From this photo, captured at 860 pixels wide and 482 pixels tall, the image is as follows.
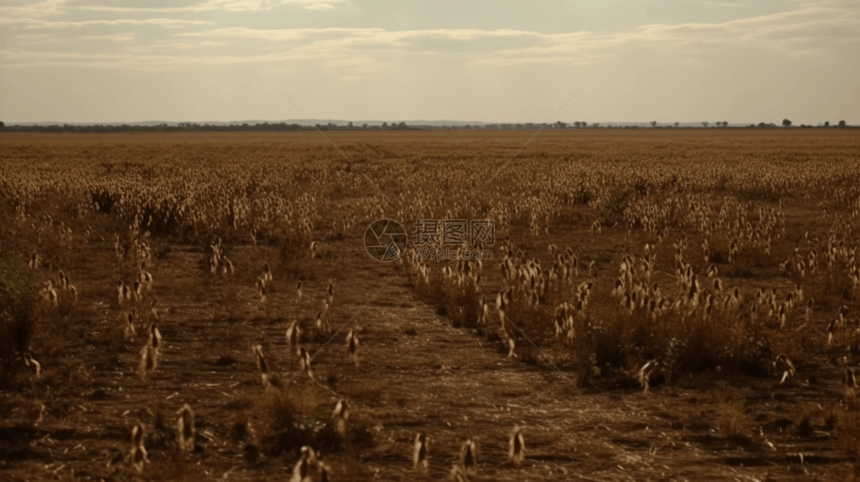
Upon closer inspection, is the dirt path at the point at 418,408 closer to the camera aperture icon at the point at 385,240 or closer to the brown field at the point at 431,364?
the brown field at the point at 431,364

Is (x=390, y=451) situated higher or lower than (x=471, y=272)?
lower

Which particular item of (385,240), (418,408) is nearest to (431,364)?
(418,408)

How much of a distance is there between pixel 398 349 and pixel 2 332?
14.6ft

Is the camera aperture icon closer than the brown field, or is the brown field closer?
the brown field

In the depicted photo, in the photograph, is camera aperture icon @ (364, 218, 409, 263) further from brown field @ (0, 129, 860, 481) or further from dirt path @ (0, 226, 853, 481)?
dirt path @ (0, 226, 853, 481)

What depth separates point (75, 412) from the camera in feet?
20.4

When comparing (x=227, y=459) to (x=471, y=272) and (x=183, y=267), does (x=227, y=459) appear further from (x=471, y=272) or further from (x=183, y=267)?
(x=183, y=267)

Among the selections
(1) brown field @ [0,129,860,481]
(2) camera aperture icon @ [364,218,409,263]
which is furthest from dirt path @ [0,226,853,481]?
(2) camera aperture icon @ [364,218,409,263]

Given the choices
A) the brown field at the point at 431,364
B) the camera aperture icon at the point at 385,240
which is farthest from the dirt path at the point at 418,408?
the camera aperture icon at the point at 385,240

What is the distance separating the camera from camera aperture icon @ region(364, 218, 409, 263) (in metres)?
14.6

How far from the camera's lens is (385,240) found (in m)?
16.3

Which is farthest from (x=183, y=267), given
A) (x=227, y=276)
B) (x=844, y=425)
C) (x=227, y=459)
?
(x=844, y=425)

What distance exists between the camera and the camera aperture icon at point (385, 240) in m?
14.6

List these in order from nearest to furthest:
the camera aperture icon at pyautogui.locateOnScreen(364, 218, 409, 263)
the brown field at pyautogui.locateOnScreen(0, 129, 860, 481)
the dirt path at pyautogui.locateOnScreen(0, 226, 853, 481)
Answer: the dirt path at pyautogui.locateOnScreen(0, 226, 853, 481) → the brown field at pyautogui.locateOnScreen(0, 129, 860, 481) → the camera aperture icon at pyautogui.locateOnScreen(364, 218, 409, 263)
